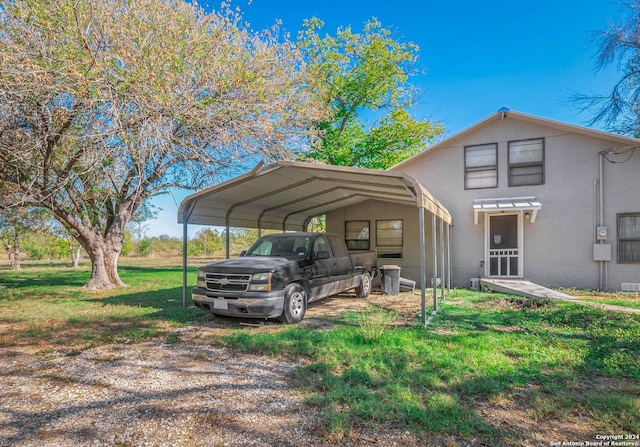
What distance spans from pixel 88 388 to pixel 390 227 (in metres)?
10.9

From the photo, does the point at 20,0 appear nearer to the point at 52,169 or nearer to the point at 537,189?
the point at 52,169

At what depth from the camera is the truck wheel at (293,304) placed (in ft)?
21.6

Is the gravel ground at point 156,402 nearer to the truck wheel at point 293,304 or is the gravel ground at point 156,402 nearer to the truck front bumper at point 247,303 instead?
the truck front bumper at point 247,303

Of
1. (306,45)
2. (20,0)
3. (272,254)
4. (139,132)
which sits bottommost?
(272,254)

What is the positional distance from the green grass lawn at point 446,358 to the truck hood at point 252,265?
1.07m

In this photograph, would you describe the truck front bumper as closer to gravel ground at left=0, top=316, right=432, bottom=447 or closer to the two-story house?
gravel ground at left=0, top=316, right=432, bottom=447

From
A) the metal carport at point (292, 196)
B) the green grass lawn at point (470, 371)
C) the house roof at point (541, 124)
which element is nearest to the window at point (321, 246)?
the metal carport at point (292, 196)

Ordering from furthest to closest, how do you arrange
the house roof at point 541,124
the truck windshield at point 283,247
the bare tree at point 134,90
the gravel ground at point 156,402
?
the house roof at point 541,124 < the truck windshield at point 283,247 < the bare tree at point 134,90 < the gravel ground at point 156,402

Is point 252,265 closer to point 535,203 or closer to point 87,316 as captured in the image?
point 87,316

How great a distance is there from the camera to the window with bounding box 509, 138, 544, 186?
36.6ft

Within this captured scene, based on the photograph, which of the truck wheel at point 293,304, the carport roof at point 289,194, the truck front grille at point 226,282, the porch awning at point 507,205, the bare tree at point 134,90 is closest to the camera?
the truck front grille at point 226,282

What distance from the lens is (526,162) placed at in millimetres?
11320

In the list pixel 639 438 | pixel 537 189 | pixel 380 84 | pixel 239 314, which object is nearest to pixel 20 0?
pixel 239 314

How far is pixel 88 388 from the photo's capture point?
381 centimetres
